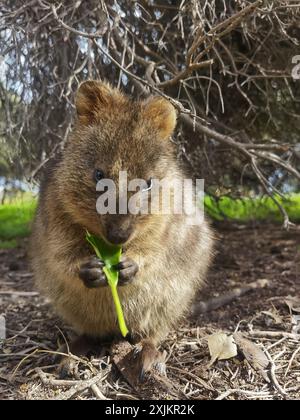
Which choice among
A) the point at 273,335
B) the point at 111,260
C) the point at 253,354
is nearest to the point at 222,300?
the point at 273,335

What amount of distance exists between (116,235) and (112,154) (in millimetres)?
470

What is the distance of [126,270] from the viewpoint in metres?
3.22

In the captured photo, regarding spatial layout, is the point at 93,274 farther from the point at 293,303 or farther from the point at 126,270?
the point at 293,303

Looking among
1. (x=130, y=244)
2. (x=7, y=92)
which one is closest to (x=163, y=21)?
(x=7, y=92)

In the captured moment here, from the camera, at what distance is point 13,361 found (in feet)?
11.9

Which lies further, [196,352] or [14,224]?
[14,224]

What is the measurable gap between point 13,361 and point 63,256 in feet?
2.45

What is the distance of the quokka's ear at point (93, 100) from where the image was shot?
3.50 m

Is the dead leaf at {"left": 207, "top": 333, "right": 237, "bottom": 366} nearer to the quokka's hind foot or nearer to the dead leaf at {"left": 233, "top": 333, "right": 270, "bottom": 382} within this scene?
the dead leaf at {"left": 233, "top": 333, "right": 270, "bottom": 382}

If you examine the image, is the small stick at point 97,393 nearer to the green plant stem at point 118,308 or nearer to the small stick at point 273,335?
the green plant stem at point 118,308

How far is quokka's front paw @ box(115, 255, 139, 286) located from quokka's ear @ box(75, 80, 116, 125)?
0.88 metres

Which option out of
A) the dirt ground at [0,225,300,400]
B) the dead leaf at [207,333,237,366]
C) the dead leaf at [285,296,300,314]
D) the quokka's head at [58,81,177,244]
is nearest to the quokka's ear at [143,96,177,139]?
the quokka's head at [58,81,177,244]
